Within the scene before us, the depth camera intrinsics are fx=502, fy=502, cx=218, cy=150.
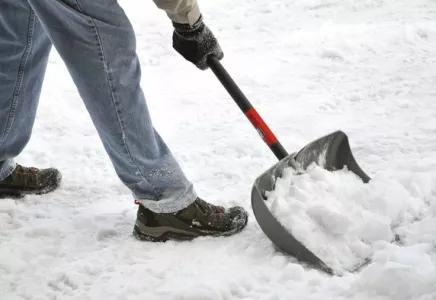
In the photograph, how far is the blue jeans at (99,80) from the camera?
5.77 ft

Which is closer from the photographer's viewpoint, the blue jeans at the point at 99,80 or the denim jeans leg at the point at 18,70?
the blue jeans at the point at 99,80

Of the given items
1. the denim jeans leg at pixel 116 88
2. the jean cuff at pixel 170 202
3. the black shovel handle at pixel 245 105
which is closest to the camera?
the denim jeans leg at pixel 116 88

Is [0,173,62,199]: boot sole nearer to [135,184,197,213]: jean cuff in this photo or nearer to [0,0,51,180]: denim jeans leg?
[0,0,51,180]: denim jeans leg

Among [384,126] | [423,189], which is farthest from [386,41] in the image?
[423,189]

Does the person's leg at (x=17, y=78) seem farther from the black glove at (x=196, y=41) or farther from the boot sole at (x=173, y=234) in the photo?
the boot sole at (x=173, y=234)

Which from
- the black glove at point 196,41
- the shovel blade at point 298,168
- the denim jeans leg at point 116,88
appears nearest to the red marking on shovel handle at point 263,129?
the shovel blade at point 298,168

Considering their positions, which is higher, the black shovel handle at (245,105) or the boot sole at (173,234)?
the black shovel handle at (245,105)

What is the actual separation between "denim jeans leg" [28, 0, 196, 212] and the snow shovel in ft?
1.13

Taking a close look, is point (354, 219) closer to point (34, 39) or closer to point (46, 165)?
point (34, 39)

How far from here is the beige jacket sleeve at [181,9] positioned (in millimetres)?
1859

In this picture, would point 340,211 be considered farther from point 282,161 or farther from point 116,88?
point 116,88

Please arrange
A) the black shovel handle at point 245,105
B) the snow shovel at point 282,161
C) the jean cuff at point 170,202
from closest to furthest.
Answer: the snow shovel at point 282,161 → the jean cuff at point 170,202 → the black shovel handle at point 245,105

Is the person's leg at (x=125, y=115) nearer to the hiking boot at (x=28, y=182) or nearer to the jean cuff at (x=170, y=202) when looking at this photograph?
the jean cuff at (x=170, y=202)

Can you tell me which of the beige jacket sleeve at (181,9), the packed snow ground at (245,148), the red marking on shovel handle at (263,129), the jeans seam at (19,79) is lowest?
the packed snow ground at (245,148)
